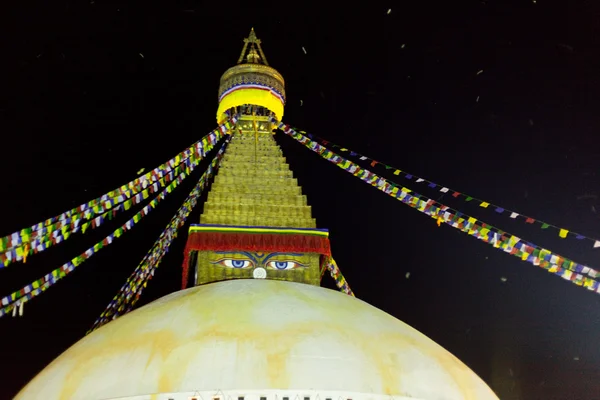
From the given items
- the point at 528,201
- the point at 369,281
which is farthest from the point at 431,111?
the point at 369,281

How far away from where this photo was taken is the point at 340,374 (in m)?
3.97

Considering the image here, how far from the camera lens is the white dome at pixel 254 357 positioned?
151 inches

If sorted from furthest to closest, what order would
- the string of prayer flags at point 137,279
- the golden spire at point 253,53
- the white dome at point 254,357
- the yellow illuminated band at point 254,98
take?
the golden spire at point 253,53, the yellow illuminated band at point 254,98, the string of prayer flags at point 137,279, the white dome at point 254,357

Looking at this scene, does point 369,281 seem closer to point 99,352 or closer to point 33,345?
point 33,345

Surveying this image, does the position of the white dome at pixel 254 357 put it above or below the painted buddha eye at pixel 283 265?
below

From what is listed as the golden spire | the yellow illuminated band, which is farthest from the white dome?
the golden spire

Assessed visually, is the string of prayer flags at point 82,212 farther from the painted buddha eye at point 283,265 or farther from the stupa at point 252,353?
the painted buddha eye at point 283,265

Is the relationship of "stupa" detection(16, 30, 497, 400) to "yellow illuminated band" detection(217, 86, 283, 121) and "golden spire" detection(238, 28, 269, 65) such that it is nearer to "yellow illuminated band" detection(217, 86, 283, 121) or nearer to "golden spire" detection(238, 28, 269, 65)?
"yellow illuminated band" detection(217, 86, 283, 121)

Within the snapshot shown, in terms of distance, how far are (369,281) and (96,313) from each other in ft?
15.7

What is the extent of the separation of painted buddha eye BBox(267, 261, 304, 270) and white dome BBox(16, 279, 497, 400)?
1196 millimetres

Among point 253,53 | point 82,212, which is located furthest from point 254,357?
point 253,53

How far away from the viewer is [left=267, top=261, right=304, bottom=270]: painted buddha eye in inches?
241

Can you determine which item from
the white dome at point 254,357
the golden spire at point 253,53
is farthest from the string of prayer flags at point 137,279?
the white dome at point 254,357

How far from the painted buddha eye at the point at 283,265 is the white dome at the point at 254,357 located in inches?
47.1
